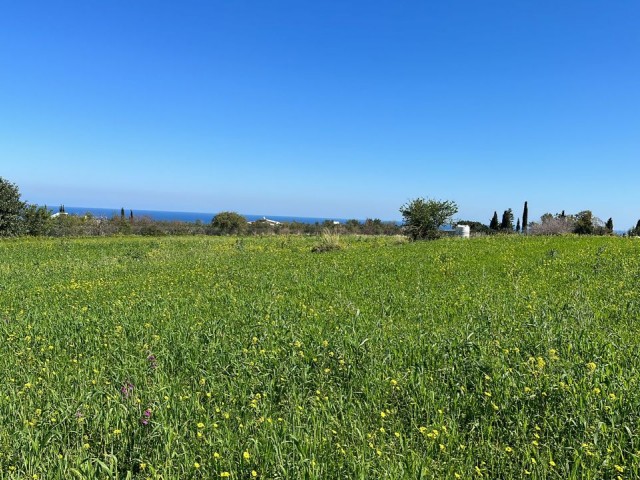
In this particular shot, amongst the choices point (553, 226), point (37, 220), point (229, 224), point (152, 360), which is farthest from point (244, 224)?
point (152, 360)

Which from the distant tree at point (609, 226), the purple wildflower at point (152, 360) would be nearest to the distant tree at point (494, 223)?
the distant tree at point (609, 226)

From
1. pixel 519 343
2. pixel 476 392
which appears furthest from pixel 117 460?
pixel 519 343

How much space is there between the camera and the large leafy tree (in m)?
34.3

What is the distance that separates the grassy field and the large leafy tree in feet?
114

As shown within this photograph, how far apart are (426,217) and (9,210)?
3546 centimetres

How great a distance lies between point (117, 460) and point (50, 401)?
1.37m

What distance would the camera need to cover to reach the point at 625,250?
1407 cm

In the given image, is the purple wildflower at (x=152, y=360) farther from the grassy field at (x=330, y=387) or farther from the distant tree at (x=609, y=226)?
the distant tree at (x=609, y=226)

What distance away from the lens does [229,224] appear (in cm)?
5128

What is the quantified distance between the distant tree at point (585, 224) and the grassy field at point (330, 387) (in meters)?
33.0

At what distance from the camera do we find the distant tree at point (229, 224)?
5091cm

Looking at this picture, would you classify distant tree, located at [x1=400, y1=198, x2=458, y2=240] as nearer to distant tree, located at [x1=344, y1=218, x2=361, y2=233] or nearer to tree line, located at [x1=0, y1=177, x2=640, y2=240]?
tree line, located at [x1=0, y1=177, x2=640, y2=240]

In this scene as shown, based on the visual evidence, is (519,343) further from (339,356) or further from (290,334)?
(290,334)

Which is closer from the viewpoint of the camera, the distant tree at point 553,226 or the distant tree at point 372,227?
the distant tree at point 553,226
